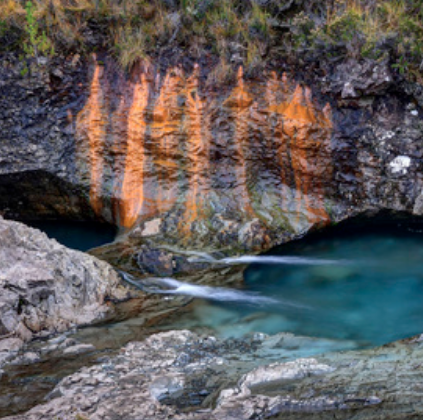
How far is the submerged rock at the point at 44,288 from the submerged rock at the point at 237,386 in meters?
0.96

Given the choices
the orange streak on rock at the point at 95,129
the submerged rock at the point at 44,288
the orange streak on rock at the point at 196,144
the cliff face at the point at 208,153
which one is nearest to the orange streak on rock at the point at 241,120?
the cliff face at the point at 208,153

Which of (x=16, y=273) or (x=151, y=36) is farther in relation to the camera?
(x=151, y=36)

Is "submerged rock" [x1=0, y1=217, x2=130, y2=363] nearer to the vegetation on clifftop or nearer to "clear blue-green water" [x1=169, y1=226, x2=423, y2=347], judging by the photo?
"clear blue-green water" [x1=169, y1=226, x2=423, y2=347]

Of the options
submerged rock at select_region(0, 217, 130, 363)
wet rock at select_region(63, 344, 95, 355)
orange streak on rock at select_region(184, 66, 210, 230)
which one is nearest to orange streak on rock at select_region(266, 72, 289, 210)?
orange streak on rock at select_region(184, 66, 210, 230)

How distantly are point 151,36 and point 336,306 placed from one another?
4718 mm

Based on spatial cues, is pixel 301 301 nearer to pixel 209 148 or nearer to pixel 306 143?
pixel 306 143

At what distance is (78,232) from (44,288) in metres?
3.18

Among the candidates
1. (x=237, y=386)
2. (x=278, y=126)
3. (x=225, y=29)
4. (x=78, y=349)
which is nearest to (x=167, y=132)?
(x=278, y=126)

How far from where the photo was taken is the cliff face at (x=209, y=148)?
6559mm

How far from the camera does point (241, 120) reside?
689 centimetres

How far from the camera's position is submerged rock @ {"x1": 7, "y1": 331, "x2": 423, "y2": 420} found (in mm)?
2115

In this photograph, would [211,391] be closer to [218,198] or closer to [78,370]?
[78,370]

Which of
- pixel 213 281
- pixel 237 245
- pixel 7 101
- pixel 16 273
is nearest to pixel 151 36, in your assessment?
pixel 7 101

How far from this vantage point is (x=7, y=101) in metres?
7.27
